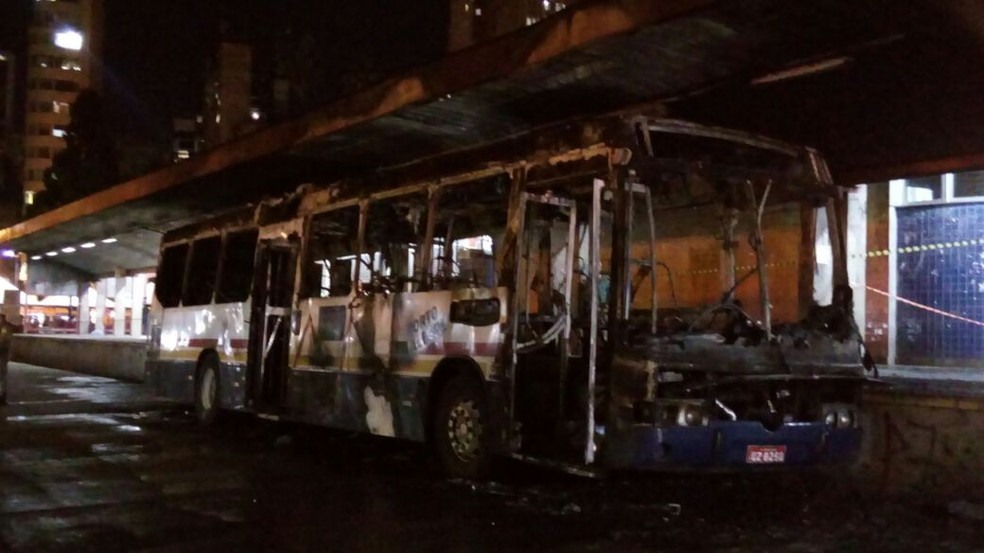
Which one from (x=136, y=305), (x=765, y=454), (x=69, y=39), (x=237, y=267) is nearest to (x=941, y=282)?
(x=765, y=454)

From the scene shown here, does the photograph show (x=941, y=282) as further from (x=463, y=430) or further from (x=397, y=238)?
(x=463, y=430)

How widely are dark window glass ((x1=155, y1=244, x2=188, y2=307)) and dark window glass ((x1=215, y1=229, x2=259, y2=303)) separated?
60.4 inches

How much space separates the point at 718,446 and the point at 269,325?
6.78 meters

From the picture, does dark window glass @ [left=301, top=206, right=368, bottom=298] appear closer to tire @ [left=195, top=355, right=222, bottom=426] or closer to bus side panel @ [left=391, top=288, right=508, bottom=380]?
bus side panel @ [left=391, top=288, right=508, bottom=380]

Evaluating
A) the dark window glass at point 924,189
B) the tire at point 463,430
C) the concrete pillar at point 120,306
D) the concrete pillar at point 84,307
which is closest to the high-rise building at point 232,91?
the concrete pillar at point 120,306

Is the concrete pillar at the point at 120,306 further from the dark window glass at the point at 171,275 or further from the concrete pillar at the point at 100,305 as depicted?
the dark window glass at the point at 171,275

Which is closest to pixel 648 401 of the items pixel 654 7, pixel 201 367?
pixel 654 7

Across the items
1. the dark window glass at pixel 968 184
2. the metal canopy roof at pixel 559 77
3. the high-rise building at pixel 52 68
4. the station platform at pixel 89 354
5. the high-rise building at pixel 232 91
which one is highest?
the high-rise building at pixel 52 68

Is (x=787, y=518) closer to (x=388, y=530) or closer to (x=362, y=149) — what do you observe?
(x=388, y=530)

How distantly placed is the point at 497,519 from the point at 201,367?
7.69 metres

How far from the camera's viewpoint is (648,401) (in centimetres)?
695

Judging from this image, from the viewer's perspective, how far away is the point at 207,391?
13.6 metres

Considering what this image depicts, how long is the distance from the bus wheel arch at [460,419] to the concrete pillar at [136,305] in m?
34.1

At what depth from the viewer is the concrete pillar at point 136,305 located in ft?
133
